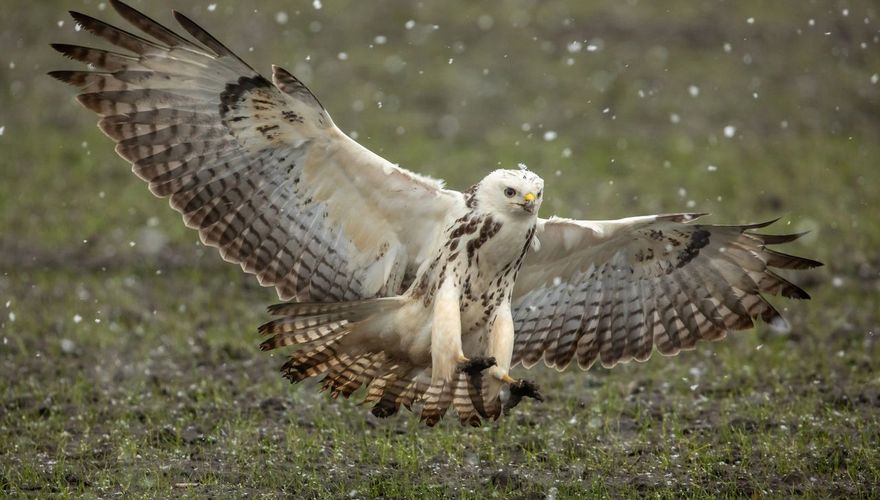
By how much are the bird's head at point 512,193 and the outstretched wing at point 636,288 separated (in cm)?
48

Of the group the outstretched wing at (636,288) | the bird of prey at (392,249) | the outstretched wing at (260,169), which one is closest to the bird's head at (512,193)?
the bird of prey at (392,249)

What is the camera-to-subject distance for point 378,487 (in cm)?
618

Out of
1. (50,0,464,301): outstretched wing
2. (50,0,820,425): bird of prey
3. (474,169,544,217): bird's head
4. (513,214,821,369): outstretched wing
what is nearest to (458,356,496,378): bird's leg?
(50,0,820,425): bird of prey

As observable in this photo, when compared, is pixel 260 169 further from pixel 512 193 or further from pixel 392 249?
pixel 512 193

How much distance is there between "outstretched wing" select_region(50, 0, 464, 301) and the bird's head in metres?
0.25

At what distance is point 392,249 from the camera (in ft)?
21.7

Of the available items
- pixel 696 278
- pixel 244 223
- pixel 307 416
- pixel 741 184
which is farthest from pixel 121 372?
pixel 741 184

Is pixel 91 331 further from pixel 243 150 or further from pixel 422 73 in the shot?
pixel 422 73

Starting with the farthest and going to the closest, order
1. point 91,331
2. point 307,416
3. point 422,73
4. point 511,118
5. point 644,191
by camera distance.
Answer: point 422,73 → point 511,118 → point 644,191 → point 91,331 → point 307,416

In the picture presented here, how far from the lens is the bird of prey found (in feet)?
19.7

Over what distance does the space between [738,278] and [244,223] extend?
8.69 feet

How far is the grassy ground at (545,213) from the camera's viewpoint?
6457 mm

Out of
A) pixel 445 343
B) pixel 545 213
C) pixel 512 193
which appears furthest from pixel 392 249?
pixel 545 213

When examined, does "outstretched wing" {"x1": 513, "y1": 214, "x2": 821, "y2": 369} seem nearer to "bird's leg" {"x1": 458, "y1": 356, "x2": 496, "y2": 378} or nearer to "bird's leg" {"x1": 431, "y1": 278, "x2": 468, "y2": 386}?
"bird's leg" {"x1": 431, "y1": 278, "x2": 468, "y2": 386}
